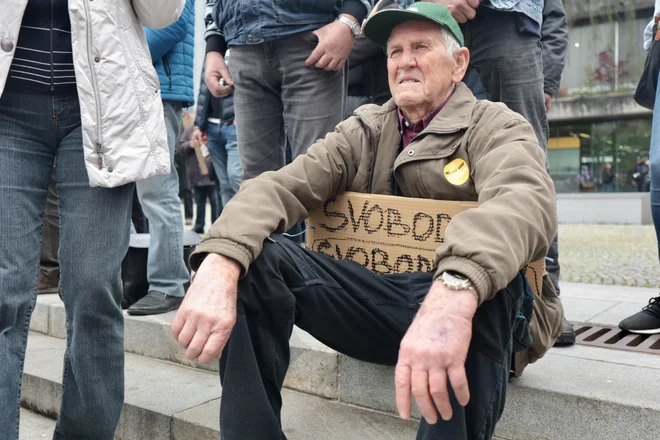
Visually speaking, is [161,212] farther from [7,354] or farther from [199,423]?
[7,354]

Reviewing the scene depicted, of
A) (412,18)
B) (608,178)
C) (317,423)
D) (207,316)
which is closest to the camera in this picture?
(207,316)

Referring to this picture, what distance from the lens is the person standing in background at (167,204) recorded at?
353 cm

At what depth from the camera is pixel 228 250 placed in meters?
1.79

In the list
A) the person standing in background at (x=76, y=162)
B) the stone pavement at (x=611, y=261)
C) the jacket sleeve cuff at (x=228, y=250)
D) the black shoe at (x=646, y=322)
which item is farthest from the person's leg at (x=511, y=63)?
the stone pavement at (x=611, y=261)

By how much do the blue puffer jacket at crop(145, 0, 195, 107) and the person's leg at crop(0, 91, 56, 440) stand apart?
1.55 metres

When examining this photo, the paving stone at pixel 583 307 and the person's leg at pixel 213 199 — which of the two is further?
the person's leg at pixel 213 199

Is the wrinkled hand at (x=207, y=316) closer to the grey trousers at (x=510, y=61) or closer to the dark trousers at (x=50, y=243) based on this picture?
the grey trousers at (x=510, y=61)

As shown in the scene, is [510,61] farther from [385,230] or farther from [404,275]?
[404,275]

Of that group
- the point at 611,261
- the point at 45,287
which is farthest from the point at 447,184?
the point at 611,261

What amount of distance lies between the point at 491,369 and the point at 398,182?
0.79m

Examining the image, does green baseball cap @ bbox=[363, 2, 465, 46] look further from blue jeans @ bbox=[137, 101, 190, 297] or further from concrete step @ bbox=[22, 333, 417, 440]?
blue jeans @ bbox=[137, 101, 190, 297]

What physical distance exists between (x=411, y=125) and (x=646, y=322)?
63.4 inches

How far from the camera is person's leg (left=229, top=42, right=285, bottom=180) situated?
10.0 feet

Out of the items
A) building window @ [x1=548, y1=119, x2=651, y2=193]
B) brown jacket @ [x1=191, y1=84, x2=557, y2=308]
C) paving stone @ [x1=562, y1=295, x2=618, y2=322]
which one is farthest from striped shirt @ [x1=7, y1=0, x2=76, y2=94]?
building window @ [x1=548, y1=119, x2=651, y2=193]
